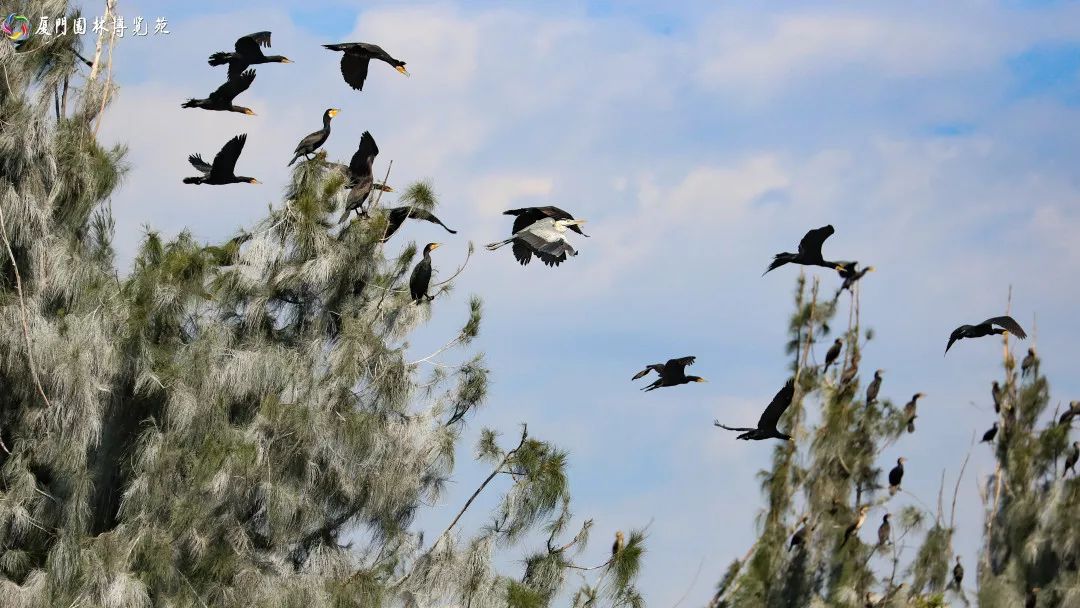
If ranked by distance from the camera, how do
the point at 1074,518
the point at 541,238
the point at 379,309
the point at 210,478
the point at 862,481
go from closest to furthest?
the point at 541,238 < the point at 210,478 < the point at 379,309 < the point at 862,481 < the point at 1074,518

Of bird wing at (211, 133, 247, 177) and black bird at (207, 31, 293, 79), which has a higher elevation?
black bird at (207, 31, 293, 79)

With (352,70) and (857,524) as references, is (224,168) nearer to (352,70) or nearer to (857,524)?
(352,70)

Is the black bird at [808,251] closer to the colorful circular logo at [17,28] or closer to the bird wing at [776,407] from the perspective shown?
the bird wing at [776,407]

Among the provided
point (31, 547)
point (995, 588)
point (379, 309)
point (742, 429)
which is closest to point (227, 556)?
point (31, 547)

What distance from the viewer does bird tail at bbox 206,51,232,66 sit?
8547mm

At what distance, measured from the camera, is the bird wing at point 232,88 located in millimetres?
8672

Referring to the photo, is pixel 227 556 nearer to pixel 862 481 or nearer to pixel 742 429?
pixel 742 429

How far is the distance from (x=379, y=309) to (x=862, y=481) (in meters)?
3.60

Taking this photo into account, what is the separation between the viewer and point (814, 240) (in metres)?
8.37

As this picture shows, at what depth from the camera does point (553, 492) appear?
25.8 feet

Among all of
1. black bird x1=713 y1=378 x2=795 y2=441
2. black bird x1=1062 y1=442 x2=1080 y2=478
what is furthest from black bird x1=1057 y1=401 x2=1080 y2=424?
black bird x1=713 y1=378 x2=795 y2=441

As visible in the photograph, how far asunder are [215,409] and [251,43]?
2240mm

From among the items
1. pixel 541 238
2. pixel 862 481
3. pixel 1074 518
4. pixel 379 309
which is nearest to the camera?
pixel 541 238

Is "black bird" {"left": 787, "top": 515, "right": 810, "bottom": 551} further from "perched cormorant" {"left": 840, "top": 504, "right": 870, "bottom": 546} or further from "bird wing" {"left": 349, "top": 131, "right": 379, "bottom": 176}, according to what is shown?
"bird wing" {"left": 349, "top": 131, "right": 379, "bottom": 176}
